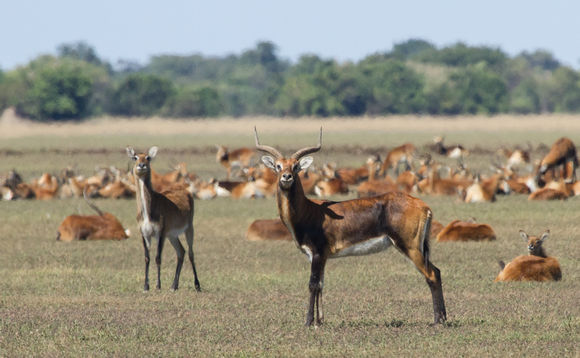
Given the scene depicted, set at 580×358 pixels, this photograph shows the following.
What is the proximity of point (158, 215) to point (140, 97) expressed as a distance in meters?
71.7

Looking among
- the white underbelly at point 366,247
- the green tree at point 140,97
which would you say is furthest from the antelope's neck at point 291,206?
the green tree at point 140,97

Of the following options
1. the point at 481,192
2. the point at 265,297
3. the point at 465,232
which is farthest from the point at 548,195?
the point at 265,297

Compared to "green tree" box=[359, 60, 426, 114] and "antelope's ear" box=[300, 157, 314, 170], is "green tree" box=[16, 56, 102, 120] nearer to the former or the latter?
"green tree" box=[359, 60, 426, 114]

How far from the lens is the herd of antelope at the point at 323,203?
1018cm

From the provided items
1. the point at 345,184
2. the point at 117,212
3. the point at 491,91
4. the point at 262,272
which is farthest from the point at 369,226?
the point at 491,91

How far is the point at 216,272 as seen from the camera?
14.4m

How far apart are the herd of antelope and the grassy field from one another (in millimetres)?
348

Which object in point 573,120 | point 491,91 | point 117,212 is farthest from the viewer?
point 491,91

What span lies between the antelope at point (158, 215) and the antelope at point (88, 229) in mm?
4616

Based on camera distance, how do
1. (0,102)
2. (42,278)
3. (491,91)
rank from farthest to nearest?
(491,91) < (0,102) < (42,278)

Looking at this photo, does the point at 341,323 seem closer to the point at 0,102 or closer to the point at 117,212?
the point at 117,212

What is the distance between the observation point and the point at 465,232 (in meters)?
16.9

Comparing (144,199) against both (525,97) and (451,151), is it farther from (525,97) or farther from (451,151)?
(525,97)

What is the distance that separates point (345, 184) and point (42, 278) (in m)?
13.9
